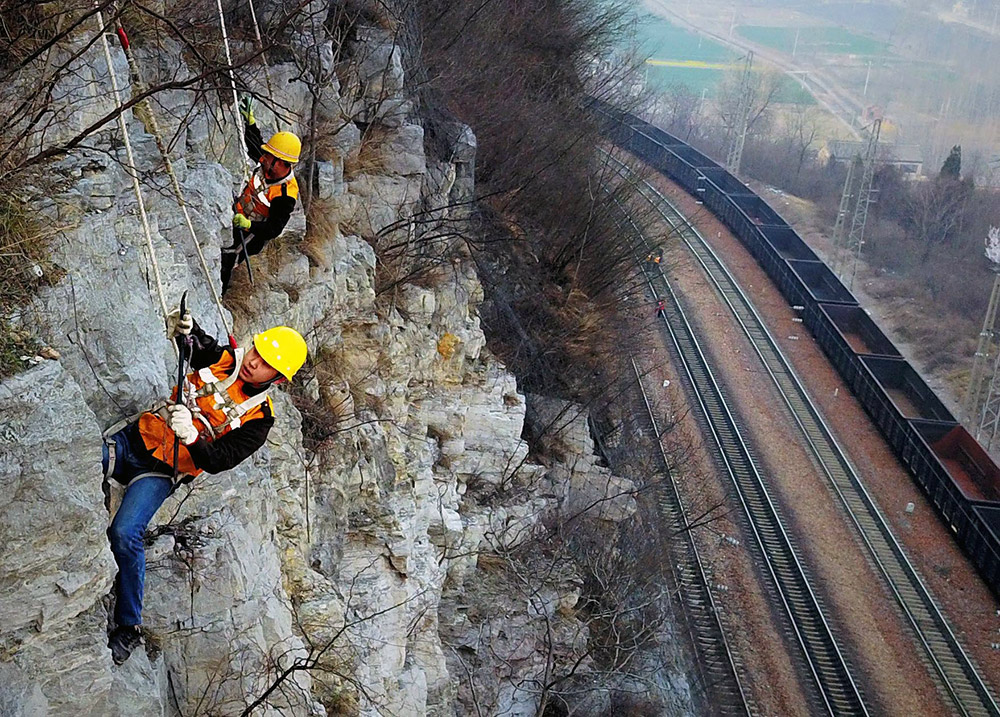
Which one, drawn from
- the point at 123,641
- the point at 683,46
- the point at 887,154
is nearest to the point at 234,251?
the point at 123,641

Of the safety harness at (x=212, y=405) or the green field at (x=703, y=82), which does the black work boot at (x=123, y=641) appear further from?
the green field at (x=703, y=82)

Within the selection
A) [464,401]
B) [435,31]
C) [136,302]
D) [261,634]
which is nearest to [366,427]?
[464,401]

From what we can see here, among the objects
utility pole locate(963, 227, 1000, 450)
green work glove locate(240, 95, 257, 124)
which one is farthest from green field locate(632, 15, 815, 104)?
green work glove locate(240, 95, 257, 124)

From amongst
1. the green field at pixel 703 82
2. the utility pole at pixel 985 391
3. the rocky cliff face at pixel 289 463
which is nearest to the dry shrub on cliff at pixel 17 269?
the rocky cliff face at pixel 289 463

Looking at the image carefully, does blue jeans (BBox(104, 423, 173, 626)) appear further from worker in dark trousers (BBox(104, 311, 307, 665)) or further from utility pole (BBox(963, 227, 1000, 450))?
utility pole (BBox(963, 227, 1000, 450))

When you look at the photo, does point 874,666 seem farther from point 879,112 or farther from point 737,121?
point 879,112

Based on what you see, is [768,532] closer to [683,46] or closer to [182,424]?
[182,424]

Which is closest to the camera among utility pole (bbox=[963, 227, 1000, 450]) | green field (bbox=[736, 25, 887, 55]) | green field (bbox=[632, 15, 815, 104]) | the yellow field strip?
utility pole (bbox=[963, 227, 1000, 450])
